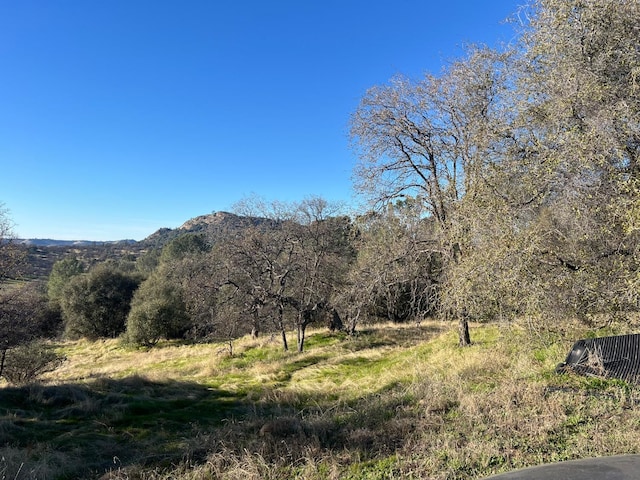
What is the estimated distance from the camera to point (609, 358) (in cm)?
647

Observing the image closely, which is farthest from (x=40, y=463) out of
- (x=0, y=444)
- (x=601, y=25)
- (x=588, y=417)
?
(x=601, y=25)

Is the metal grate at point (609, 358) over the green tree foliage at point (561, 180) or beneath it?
beneath

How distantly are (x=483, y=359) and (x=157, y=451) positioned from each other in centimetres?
683

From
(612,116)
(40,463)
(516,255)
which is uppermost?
(612,116)

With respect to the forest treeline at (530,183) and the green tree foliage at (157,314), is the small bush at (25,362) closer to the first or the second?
the forest treeline at (530,183)

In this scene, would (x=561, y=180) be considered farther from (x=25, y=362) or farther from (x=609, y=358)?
(x=25, y=362)

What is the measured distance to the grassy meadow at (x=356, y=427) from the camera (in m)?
4.20

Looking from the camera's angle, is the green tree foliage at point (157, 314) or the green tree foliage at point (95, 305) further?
the green tree foliage at point (95, 305)

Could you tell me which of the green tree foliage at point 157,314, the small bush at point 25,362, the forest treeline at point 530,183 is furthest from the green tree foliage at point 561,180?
the green tree foliage at point 157,314

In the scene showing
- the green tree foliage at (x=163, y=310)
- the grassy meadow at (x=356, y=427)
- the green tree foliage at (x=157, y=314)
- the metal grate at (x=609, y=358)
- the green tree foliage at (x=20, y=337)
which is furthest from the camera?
the green tree foliage at (x=157, y=314)

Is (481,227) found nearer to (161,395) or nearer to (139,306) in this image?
(161,395)

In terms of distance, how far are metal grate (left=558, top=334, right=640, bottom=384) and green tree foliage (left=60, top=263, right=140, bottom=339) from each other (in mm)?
43304

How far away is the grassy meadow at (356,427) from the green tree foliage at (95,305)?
3302 cm

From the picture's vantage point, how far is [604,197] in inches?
239
